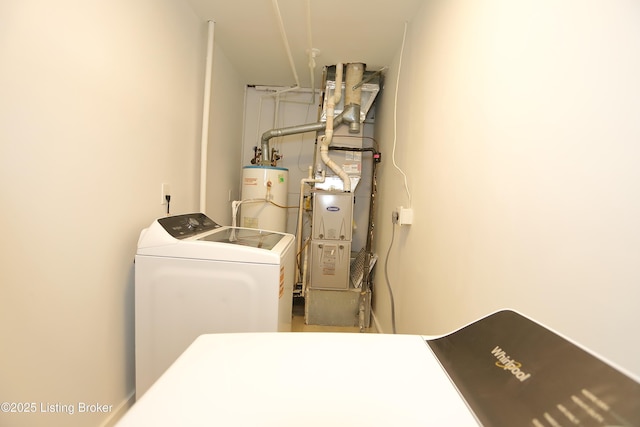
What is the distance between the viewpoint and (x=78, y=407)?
1.13 metres

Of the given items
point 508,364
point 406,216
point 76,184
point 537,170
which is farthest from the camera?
point 406,216

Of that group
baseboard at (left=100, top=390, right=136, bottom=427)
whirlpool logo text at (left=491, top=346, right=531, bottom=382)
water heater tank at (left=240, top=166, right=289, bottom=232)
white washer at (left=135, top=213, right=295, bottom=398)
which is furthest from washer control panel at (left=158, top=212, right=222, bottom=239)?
whirlpool logo text at (left=491, top=346, right=531, bottom=382)

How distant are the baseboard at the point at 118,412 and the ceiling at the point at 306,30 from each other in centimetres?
238

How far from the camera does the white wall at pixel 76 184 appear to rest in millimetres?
868

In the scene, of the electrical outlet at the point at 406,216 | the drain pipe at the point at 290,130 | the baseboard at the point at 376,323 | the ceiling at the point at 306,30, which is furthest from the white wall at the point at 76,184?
the baseboard at the point at 376,323

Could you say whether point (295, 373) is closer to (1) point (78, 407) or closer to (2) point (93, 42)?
(1) point (78, 407)

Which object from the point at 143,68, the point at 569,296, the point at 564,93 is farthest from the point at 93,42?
the point at 569,296

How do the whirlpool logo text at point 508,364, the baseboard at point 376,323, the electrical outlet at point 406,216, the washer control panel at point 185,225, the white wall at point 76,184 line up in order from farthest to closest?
the baseboard at point 376,323 → the electrical outlet at point 406,216 → the washer control panel at point 185,225 → the white wall at point 76,184 → the whirlpool logo text at point 508,364

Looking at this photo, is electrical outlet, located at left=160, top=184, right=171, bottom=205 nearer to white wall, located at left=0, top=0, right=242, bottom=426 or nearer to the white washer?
white wall, located at left=0, top=0, right=242, bottom=426

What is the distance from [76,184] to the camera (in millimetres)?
1076

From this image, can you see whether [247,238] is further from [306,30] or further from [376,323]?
[306,30]

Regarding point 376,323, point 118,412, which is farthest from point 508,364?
point 376,323

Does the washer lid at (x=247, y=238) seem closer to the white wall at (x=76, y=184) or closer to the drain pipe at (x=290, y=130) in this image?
the white wall at (x=76, y=184)

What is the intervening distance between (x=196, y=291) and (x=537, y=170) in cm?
134
